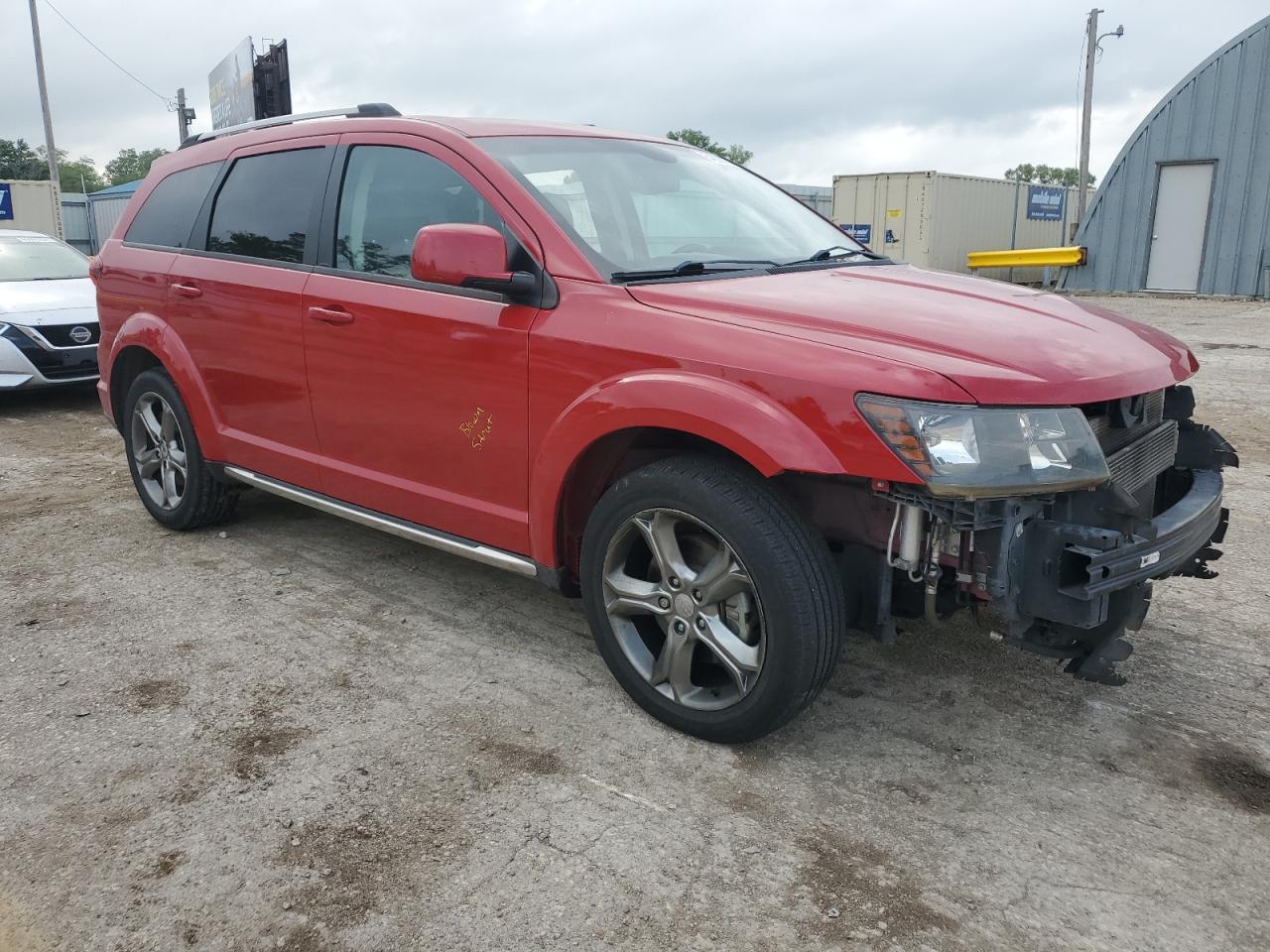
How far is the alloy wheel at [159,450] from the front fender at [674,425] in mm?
2396

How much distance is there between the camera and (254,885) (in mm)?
2311

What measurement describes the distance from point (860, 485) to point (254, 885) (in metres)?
1.72

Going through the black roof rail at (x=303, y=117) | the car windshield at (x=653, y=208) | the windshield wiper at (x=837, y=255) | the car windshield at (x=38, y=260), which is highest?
the black roof rail at (x=303, y=117)

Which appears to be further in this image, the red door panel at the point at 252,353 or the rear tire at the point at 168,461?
the rear tire at the point at 168,461

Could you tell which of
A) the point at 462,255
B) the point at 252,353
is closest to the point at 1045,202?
the point at 252,353

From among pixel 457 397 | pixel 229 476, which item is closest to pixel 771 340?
pixel 457 397

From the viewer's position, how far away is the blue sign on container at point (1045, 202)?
30516 millimetres

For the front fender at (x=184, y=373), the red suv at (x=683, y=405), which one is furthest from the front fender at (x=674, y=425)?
the front fender at (x=184, y=373)

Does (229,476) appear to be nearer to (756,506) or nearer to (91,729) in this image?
(91,729)

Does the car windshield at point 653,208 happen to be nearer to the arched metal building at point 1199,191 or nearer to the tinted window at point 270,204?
the tinted window at point 270,204

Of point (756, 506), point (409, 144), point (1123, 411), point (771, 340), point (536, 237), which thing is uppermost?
point (409, 144)

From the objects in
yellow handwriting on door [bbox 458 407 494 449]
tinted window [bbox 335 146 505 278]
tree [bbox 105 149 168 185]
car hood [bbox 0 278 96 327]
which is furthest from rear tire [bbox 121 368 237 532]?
tree [bbox 105 149 168 185]

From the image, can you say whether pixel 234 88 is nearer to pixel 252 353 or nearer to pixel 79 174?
pixel 252 353

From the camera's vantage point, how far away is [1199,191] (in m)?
20.2
